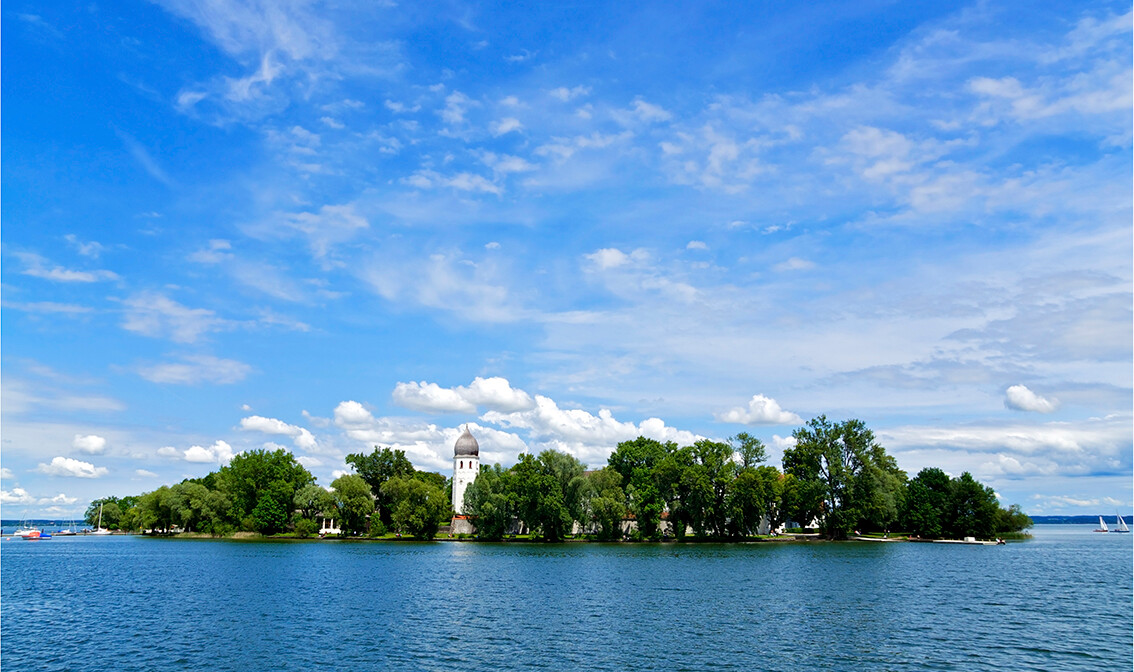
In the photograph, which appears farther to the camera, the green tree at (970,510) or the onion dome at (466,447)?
the onion dome at (466,447)

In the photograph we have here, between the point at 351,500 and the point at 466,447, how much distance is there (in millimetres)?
29673

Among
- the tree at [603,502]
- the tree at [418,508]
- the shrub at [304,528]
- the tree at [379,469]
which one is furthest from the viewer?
the tree at [379,469]

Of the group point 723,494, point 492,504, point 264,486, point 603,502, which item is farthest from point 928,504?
point 264,486

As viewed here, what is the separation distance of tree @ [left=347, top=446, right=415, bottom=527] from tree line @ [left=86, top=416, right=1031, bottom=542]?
6.23 metres

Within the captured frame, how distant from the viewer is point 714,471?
368 feet

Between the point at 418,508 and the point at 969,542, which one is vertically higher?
the point at 418,508

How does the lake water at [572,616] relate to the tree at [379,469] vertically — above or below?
below

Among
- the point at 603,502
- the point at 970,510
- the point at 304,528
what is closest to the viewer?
the point at 603,502

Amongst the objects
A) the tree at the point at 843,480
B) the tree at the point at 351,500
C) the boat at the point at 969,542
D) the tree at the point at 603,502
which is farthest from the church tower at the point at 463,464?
the boat at the point at 969,542

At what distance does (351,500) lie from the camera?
124750 millimetres

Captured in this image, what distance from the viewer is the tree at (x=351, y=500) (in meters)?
125

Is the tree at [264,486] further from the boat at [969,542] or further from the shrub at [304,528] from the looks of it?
the boat at [969,542]

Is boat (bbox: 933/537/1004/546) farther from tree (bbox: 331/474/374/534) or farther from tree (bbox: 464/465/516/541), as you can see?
tree (bbox: 331/474/374/534)

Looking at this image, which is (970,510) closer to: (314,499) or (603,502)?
(603,502)
